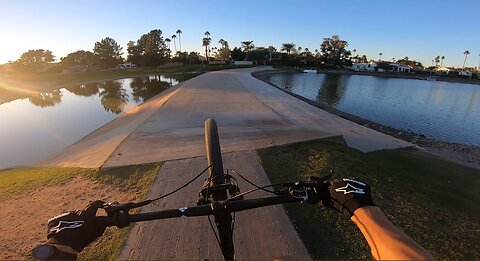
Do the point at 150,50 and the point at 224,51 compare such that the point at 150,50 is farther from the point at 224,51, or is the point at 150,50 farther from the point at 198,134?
the point at 198,134

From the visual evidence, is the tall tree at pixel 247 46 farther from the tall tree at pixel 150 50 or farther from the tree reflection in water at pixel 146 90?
the tree reflection in water at pixel 146 90

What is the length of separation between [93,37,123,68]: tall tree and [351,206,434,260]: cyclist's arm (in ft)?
459

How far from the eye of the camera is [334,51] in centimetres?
14412

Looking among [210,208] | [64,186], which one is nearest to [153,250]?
[210,208]

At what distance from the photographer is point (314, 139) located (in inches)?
436

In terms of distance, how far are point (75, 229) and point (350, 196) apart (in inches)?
81.0

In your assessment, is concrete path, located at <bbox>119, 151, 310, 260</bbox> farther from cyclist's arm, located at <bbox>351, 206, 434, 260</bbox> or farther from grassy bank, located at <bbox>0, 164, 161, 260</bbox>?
cyclist's arm, located at <bbox>351, 206, 434, 260</bbox>

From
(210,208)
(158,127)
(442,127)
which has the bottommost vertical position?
(442,127)

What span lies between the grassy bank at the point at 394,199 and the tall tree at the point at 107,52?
134m

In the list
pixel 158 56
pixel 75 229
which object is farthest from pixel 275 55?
pixel 75 229

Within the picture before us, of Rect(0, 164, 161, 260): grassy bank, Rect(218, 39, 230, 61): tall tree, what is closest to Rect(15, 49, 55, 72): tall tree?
Rect(218, 39, 230, 61): tall tree

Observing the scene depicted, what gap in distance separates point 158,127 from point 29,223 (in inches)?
341

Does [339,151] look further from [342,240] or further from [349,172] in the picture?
[342,240]

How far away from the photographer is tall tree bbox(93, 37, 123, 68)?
4946 inches
